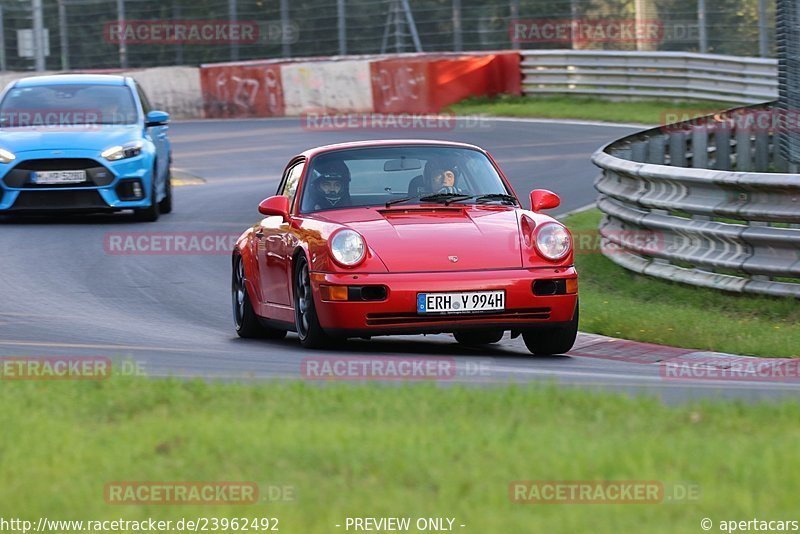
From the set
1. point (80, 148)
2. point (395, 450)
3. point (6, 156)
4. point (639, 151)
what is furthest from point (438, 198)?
point (6, 156)

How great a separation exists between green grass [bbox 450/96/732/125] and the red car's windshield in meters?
17.4

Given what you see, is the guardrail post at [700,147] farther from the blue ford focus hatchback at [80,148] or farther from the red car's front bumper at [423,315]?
the red car's front bumper at [423,315]

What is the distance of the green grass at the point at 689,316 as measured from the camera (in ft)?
30.0

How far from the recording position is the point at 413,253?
Answer: 338 inches

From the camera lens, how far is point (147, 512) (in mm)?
4465

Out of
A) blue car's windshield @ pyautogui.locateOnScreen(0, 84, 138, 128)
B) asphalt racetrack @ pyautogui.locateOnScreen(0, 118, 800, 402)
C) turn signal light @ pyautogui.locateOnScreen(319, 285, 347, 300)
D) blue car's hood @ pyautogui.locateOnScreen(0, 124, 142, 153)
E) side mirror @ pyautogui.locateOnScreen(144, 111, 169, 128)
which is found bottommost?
asphalt racetrack @ pyautogui.locateOnScreen(0, 118, 800, 402)

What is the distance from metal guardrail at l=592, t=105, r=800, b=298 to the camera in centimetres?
1029

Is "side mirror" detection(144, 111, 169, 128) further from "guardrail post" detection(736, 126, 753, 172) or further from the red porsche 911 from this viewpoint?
the red porsche 911

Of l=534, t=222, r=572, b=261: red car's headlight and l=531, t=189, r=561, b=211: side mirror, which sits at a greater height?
l=531, t=189, r=561, b=211: side mirror

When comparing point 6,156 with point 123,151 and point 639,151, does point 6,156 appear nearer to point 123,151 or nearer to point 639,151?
point 123,151

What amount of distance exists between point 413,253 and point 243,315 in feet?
7.45

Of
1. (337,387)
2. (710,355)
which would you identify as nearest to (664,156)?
(710,355)

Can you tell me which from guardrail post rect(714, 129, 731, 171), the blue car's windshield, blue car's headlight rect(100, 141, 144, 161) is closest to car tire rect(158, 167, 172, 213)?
the blue car's windshield

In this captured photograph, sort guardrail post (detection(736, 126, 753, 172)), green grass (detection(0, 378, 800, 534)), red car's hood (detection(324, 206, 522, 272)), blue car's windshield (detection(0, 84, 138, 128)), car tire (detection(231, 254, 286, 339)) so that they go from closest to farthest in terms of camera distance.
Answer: green grass (detection(0, 378, 800, 534)) → red car's hood (detection(324, 206, 522, 272)) → car tire (detection(231, 254, 286, 339)) → guardrail post (detection(736, 126, 753, 172)) → blue car's windshield (detection(0, 84, 138, 128))
